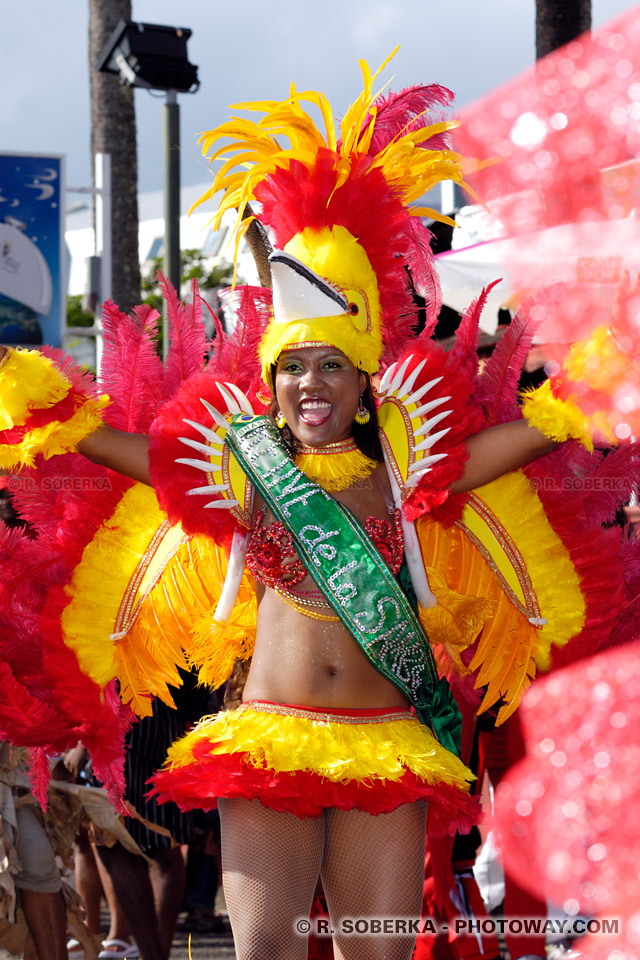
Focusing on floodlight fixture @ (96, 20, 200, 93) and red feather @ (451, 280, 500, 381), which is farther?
floodlight fixture @ (96, 20, 200, 93)

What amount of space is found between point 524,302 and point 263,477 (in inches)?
48.2

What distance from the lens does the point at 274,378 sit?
10.4 feet

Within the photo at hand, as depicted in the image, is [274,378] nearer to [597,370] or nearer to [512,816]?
[597,370]

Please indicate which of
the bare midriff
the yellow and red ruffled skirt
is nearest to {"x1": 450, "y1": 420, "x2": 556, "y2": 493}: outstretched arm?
the bare midriff

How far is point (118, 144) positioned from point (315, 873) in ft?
28.7

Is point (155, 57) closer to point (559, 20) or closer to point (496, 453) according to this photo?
point (559, 20)

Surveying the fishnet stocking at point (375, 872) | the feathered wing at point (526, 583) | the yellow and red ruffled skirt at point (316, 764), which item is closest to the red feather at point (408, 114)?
the feathered wing at point (526, 583)

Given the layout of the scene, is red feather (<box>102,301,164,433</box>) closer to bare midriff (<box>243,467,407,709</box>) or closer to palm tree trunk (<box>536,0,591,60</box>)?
bare midriff (<box>243,467,407,709</box>)

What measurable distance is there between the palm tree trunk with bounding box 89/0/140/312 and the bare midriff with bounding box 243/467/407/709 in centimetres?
777

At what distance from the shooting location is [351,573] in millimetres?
2955

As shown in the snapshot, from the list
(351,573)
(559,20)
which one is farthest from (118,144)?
(351,573)

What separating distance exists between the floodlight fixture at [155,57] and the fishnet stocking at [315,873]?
5284 mm

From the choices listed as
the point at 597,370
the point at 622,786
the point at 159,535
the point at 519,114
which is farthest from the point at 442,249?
the point at 622,786

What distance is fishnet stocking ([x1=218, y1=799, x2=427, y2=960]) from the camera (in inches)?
107
